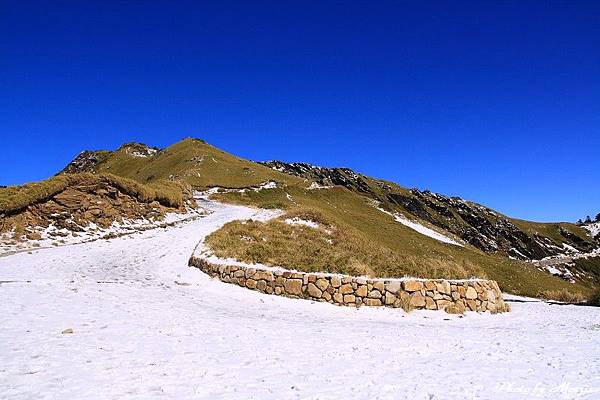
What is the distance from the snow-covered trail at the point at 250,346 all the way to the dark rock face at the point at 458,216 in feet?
361

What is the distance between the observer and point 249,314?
46.2 ft

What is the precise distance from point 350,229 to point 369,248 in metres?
8.30

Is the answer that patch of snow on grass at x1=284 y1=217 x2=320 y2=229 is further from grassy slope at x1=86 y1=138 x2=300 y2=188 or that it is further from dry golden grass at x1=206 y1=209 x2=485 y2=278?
grassy slope at x1=86 y1=138 x2=300 y2=188

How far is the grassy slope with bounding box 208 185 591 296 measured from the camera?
A: 62.4 feet

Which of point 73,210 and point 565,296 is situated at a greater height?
point 73,210

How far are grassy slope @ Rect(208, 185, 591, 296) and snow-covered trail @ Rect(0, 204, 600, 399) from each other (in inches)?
105

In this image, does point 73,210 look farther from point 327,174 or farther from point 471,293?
point 327,174

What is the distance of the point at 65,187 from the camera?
27.5m

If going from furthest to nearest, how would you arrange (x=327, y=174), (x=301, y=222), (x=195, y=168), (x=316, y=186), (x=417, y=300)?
(x=327, y=174)
(x=195, y=168)
(x=316, y=186)
(x=301, y=222)
(x=417, y=300)

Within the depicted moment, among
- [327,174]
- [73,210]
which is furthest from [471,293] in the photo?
[327,174]

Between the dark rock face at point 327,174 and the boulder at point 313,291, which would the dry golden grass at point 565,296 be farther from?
the dark rock face at point 327,174

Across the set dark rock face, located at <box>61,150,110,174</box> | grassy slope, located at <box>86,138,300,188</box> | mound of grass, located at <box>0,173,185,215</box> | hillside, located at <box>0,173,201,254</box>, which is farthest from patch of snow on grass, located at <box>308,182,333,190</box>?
dark rock face, located at <box>61,150,110,174</box>

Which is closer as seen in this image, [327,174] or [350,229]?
[350,229]

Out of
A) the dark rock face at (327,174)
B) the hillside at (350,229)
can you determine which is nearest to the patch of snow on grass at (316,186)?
the hillside at (350,229)
